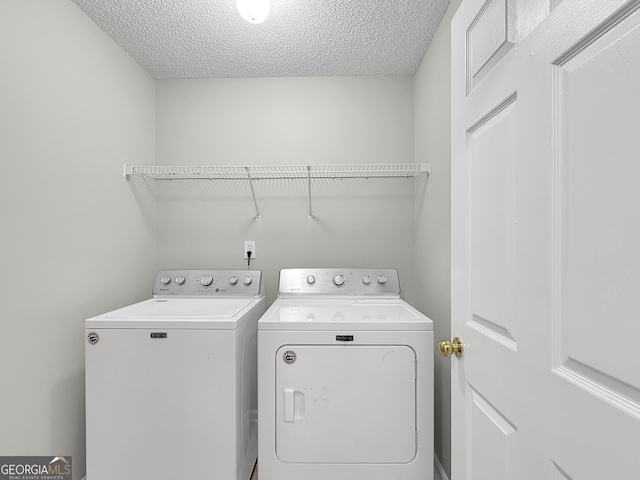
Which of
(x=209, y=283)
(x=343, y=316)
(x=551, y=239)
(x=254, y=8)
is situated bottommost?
(x=343, y=316)

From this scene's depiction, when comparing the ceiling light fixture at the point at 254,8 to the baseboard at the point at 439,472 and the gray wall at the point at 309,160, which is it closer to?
the gray wall at the point at 309,160

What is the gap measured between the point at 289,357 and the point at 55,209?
1.29 metres

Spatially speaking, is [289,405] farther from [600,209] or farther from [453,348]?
[600,209]

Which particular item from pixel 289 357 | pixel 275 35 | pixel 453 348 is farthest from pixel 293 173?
pixel 453 348

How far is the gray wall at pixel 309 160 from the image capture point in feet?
7.61

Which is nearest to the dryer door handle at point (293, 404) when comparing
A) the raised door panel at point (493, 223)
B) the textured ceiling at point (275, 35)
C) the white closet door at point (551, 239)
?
the white closet door at point (551, 239)

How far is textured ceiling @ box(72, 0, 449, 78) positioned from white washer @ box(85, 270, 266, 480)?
61.6 inches

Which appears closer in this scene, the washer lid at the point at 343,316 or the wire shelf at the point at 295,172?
the washer lid at the point at 343,316

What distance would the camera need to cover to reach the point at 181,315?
5.08ft

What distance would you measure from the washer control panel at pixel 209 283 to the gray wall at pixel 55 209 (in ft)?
0.77

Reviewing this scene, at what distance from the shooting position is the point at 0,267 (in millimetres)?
1272

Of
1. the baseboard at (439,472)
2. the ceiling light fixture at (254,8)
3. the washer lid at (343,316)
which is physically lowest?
the baseboard at (439,472)

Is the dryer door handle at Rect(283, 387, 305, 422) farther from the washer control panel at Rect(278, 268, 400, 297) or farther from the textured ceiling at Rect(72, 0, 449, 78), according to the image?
the textured ceiling at Rect(72, 0, 449, 78)

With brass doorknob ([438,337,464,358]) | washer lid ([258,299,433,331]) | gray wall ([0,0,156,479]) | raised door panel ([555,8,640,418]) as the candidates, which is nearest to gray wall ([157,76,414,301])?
washer lid ([258,299,433,331])
